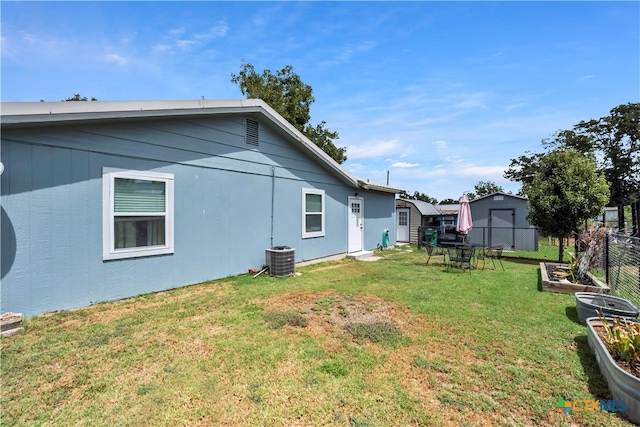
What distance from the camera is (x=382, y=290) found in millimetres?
6168

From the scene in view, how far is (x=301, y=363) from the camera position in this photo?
3090 millimetres

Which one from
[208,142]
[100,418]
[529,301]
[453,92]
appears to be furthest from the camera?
[453,92]

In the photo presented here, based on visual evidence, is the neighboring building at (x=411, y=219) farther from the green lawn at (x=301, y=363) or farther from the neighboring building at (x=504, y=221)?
the green lawn at (x=301, y=363)

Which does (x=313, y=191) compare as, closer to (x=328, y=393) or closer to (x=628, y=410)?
(x=328, y=393)

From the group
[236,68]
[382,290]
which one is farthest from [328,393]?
[236,68]

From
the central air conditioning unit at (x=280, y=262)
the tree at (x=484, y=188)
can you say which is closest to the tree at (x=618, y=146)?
the tree at (x=484, y=188)

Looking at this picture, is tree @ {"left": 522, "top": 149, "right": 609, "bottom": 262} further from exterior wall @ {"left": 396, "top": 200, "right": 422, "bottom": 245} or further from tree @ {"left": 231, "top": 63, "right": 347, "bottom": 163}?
tree @ {"left": 231, "top": 63, "right": 347, "bottom": 163}

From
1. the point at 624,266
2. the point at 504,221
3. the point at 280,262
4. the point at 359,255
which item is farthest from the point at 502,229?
the point at 280,262

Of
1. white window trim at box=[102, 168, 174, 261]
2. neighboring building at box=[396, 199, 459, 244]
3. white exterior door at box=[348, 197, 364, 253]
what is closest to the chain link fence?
white exterior door at box=[348, 197, 364, 253]

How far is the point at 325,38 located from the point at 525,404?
10931mm

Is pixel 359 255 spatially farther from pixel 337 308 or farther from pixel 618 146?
pixel 618 146

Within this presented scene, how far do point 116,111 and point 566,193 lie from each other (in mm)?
12248

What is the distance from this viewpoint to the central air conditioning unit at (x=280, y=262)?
7367 mm

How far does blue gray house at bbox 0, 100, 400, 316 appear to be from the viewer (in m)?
4.18
